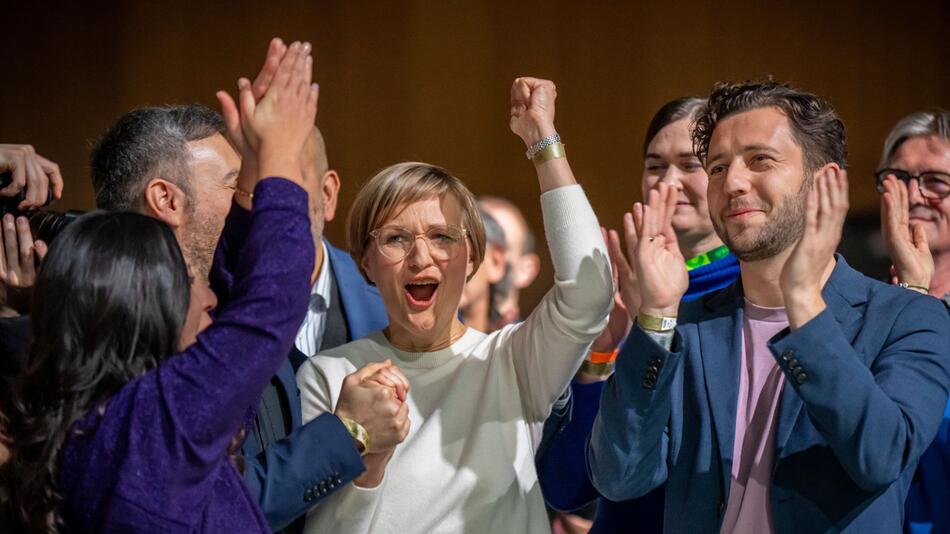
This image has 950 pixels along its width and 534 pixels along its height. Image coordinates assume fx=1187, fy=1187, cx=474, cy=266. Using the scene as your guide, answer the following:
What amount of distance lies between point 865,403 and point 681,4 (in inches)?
130

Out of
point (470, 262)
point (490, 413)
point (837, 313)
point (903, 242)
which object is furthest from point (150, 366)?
point (903, 242)

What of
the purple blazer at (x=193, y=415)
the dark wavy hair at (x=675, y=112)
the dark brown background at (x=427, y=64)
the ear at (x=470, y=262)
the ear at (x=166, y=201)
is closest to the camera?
the purple blazer at (x=193, y=415)

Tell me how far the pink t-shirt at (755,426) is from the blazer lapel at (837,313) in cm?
3

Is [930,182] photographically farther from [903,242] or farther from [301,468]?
[301,468]

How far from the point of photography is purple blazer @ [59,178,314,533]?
1403 millimetres

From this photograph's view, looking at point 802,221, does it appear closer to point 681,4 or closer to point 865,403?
point 865,403

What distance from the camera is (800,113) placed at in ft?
6.66

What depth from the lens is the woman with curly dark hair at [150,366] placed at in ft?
4.63

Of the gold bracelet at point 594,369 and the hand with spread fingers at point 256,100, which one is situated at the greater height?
the hand with spread fingers at point 256,100

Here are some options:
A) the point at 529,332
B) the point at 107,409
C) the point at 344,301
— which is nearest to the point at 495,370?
the point at 529,332

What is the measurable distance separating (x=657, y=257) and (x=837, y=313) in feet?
0.97

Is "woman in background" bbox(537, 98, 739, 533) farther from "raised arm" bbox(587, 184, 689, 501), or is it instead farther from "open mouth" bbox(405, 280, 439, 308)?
"open mouth" bbox(405, 280, 439, 308)

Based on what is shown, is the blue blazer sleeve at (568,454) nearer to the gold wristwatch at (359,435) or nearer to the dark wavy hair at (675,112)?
the gold wristwatch at (359,435)

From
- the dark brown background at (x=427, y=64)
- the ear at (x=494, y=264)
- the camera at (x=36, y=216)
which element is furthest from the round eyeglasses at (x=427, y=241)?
the dark brown background at (x=427, y=64)
